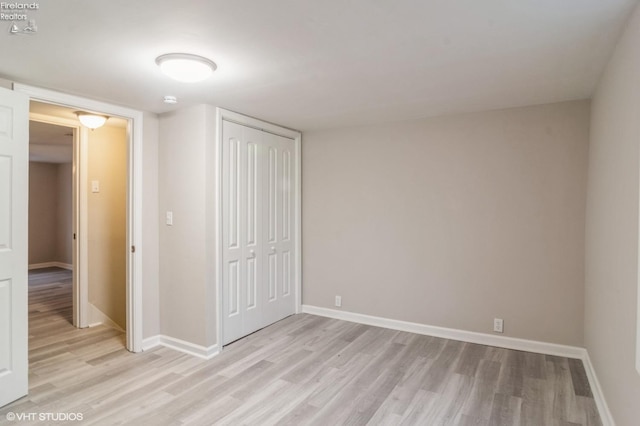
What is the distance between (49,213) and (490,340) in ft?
28.8

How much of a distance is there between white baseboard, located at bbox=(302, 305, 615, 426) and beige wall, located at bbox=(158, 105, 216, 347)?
1.65 meters

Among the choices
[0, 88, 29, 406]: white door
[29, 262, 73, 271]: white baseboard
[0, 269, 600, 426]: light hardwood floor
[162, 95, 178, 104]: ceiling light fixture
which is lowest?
[0, 269, 600, 426]: light hardwood floor

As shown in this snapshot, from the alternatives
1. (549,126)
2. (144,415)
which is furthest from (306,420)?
(549,126)

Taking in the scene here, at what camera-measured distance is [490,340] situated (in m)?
3.49

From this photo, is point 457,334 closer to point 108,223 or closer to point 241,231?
point 241,231

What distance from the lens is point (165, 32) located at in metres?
1.86

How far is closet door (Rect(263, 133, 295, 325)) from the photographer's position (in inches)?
160

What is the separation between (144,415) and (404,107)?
10.3 feet

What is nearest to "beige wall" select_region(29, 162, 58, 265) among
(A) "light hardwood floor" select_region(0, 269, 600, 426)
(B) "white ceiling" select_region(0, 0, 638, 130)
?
(A) "light hardwood floor" select_region(0, 269, 600, 426)

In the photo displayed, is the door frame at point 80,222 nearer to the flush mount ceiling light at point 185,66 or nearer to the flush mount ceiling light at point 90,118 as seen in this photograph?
Answer: the flush mount ceiling light at point 90,118

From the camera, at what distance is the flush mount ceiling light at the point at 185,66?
213 cm

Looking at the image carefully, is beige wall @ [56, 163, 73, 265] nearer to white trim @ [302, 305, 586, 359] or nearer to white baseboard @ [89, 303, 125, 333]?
white baseboard @ [89, 303, 125, 333]

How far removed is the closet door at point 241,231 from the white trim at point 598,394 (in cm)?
292

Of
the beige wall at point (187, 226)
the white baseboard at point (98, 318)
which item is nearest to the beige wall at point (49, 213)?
the white baseboard at point (98, 318)
